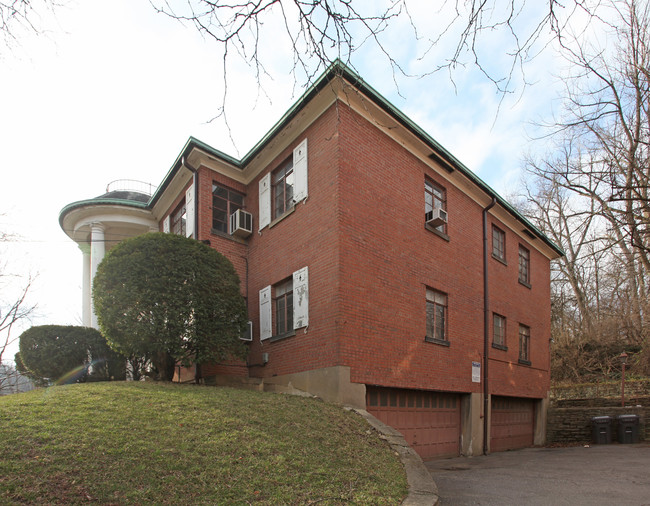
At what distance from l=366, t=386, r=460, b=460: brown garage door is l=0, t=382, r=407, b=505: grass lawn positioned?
263cm

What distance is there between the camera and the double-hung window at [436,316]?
40.4 ft

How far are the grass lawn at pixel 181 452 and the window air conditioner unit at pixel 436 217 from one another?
20.6ft

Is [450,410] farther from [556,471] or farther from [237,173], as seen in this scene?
[237,173]

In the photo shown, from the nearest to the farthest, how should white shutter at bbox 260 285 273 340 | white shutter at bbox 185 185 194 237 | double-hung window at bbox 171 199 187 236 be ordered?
white shutter at bbox 260 285 273 340
white shutter at bbox 185 185 194 237
double-hung window at bbox 171 199 187 236

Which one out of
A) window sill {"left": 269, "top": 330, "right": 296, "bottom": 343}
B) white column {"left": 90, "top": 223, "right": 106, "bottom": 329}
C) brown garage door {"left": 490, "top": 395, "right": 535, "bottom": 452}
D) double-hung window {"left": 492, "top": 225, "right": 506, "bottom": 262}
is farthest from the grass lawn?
double-hung window {"left": 492, "top": 225, "right": 506, "bottom": 262}

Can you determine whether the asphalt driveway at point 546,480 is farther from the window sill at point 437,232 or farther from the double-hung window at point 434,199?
the double-hung window at point 434,199

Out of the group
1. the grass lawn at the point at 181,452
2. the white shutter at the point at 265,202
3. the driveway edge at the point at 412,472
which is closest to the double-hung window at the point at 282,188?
the white shutter at the point at 265,202

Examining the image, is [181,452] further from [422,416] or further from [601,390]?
[601,390]

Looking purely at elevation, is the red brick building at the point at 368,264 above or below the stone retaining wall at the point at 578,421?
above

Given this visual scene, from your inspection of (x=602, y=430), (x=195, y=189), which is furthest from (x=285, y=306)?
(x=602, y=430)

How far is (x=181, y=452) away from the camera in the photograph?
558cm

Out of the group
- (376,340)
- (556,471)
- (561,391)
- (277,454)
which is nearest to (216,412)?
(277,454)

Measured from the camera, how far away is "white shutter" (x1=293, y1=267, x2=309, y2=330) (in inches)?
421

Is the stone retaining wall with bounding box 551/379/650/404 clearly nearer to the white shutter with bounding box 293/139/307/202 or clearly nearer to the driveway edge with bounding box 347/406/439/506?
the driveway edge with bounding box 347/406/439/506
